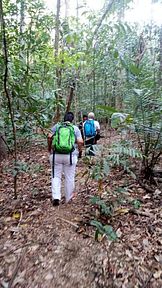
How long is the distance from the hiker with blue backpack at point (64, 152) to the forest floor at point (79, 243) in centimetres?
29

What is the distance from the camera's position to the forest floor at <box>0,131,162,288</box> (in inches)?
121

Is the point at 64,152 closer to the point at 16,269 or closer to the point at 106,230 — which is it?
the point at 106,230

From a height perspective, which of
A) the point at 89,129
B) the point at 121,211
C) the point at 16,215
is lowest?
the point at 16,215

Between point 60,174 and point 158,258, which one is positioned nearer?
point 158,258

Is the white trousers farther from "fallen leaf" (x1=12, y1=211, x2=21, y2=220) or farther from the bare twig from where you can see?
the bare twig

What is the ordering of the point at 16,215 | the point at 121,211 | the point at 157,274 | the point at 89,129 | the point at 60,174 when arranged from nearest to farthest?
the point at 157,274
the point at 121,211
the point at 16,215
the point at 60,174
the point at 89,129

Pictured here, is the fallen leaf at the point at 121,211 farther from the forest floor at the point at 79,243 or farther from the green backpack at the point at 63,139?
the green backpack at the point at 63,139

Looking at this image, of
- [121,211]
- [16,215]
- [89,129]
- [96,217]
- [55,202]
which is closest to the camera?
[96,217]

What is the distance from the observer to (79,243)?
3.65m

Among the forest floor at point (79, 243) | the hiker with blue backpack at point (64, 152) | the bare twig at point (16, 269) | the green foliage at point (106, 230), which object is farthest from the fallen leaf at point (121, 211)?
the bare twig at point (16, 269)

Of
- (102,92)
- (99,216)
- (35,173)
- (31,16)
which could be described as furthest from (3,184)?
(102,92)

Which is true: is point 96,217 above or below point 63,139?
below

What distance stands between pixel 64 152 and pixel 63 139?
0.23 metres

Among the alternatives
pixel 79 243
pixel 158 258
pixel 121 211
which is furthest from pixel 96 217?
pixel 158 258
